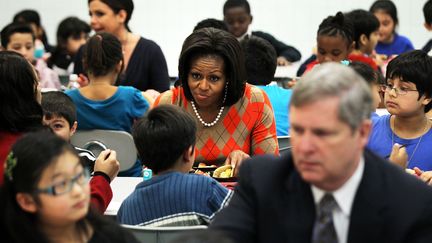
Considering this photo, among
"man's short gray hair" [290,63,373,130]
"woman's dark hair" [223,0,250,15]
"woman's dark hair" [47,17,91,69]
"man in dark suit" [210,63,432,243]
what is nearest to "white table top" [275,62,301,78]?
"woman's dark hair" [223,0,250,15]

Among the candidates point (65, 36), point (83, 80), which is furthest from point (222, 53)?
point (65, 36)

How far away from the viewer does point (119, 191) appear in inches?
127

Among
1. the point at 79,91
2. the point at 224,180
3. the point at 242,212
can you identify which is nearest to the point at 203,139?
the point at 224,180

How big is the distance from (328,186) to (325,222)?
8 centimetres

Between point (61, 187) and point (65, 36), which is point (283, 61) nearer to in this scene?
point (65, 36)

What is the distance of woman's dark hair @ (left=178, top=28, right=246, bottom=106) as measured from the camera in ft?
11.0

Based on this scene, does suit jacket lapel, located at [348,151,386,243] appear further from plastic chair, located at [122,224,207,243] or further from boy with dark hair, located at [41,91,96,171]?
boy with dark hair, located at [41,91,96,171]

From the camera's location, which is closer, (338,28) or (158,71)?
(158,71)

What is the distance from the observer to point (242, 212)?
1.79 m

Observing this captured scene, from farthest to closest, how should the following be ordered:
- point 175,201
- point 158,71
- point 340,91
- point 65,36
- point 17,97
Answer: point 65,36, point 158,71, point 17,97, point 175,201, point 340,91

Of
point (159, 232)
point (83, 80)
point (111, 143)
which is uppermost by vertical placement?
point (159, 232)

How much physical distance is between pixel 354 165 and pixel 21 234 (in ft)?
2.76

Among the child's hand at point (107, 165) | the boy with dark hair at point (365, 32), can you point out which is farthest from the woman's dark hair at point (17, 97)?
the boy with dark hair at point (365, 32)

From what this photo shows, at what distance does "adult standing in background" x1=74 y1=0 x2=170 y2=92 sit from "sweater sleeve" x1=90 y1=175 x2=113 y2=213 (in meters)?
2.45
